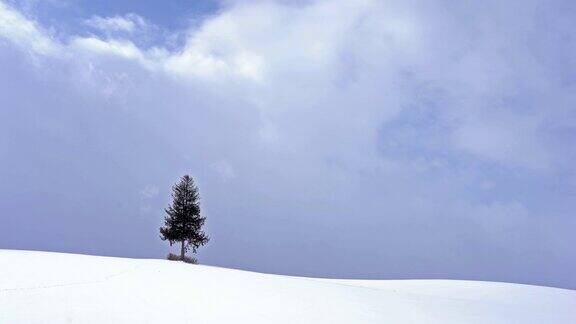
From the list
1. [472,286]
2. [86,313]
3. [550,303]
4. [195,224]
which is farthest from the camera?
[195,224]

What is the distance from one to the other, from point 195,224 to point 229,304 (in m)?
27.8

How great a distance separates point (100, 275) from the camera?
1812cm

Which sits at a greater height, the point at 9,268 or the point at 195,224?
the point at 195,224

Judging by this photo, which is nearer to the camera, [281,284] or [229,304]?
[229,304]

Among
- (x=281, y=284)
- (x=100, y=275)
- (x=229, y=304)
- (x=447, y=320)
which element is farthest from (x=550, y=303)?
(x=100, y=275)

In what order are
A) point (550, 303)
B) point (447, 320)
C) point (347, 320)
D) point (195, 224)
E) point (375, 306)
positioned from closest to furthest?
point (347, 320)
point (447, 320)
point (375, 306)
point (550, 303)
point (195, 224)

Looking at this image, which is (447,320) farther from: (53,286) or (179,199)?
(179,199)

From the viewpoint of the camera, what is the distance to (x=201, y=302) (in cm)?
1466

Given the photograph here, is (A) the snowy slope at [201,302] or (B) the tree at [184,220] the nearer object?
(A) the snowy slope at [201,302]

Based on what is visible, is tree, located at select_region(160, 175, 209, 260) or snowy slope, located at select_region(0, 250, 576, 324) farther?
tree, located at select_region(160, 175, 209, 260)

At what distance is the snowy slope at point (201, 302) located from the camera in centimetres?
1212

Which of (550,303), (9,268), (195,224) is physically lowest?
(550,303)

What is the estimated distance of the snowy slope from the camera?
Answer: 477 inches

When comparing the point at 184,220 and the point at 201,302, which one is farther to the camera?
the point at 184,220
